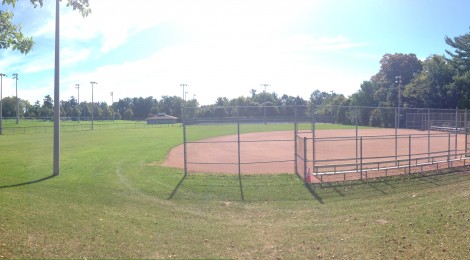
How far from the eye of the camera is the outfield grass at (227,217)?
6383 millimetres

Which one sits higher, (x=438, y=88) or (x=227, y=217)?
(x=438, y=88)

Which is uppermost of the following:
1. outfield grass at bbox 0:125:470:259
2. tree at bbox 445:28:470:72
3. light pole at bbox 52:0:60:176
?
tree at bbox 445:28:470:72

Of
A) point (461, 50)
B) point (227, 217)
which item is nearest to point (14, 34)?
point (227, 217)

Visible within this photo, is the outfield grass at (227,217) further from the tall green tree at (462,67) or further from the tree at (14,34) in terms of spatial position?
the tall green tree at (462,67)

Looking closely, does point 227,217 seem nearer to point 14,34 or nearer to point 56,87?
point 14,34

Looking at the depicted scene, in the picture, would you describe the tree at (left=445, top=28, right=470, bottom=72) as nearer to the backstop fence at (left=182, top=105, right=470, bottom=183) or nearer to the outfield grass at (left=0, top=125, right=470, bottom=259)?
the backstop fence at (left=182, top=105, right=470, bottom=183)

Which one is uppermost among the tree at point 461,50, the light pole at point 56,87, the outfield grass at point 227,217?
the tree at point 461,50

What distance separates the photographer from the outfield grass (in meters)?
6.38

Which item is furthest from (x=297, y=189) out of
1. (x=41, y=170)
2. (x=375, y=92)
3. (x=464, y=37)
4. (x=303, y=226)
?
(x=375, y=92)

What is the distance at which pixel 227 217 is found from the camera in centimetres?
920

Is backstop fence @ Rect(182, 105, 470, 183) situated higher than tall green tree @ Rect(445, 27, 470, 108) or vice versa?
tall green tree @ Rect(445, 27, 470, 108)

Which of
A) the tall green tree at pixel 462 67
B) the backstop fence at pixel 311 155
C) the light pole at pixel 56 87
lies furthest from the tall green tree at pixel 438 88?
the light pole at pixel 56 87

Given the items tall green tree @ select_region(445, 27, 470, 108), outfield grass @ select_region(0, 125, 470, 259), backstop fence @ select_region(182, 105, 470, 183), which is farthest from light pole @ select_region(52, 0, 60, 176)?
tall green tree @ select_region(445, 27, 470, 108)

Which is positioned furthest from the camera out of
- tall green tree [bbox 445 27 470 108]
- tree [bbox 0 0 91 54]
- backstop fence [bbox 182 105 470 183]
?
tall green tree [bbox 445 27 470 108]
